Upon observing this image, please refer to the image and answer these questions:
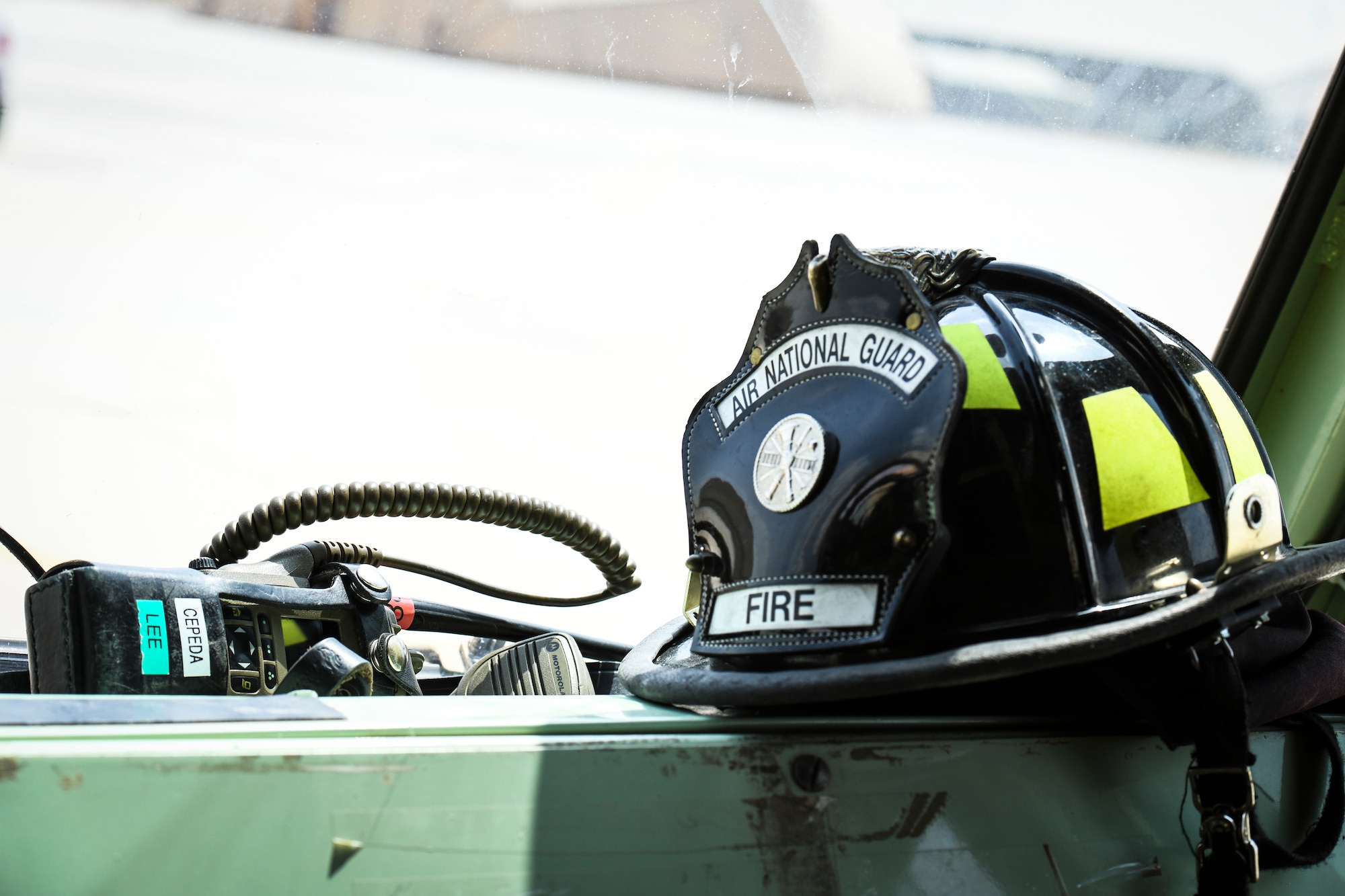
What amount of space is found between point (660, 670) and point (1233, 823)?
39 centimetres

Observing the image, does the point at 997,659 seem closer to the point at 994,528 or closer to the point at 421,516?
the point at 994,528

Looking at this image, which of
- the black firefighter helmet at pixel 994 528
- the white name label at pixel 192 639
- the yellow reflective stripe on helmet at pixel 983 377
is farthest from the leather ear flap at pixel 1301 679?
the white name label at pixel 192 639

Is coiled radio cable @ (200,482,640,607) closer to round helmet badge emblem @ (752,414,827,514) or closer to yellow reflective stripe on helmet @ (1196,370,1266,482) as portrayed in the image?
round helmet badge emblem @ (752,414,827,514)

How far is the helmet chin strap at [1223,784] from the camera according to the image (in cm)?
62

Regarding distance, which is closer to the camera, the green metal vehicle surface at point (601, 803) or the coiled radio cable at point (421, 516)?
the green metal vehicle surface at point (601, 803)

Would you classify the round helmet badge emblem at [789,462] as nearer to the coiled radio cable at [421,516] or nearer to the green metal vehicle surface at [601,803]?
the green metal vehicle surface at [601,803]

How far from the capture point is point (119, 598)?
2.39ft

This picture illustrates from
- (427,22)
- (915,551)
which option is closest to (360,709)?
(915,551)

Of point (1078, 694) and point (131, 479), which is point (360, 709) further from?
point (131, 479)

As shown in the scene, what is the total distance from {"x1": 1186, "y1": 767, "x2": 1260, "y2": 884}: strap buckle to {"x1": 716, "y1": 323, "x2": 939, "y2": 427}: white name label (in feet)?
1.06

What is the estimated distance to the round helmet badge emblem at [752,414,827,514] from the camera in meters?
0.70

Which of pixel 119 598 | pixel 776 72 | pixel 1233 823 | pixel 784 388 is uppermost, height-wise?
pixel 776 72

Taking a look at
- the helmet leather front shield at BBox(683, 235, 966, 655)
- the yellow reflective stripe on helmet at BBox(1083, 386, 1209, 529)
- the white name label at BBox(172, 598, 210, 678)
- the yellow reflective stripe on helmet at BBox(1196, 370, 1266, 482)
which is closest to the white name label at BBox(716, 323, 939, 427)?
the helmet leather front shield at BBox(683, 235, 966, 655)

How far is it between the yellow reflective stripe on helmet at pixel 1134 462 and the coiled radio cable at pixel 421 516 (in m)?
0.60
